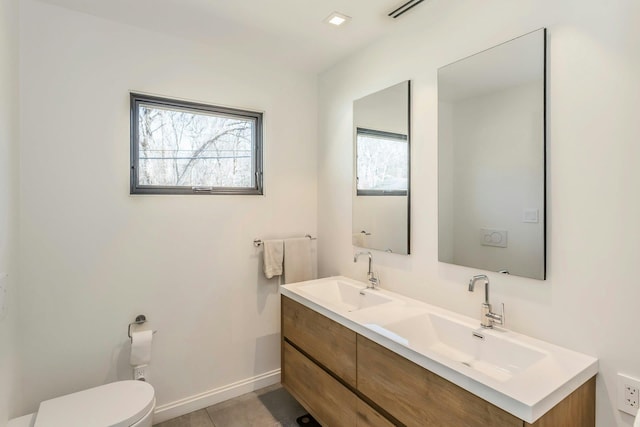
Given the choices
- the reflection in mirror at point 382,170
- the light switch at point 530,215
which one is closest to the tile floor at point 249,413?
the reflection in mirror at point 382,170

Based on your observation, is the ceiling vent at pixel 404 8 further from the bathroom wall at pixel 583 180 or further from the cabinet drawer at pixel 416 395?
the cabinet drawer at pixel 416 395

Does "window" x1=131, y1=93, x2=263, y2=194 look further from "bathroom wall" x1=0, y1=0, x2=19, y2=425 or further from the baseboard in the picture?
the baseboard

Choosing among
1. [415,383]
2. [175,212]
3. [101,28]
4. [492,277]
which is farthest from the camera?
[175,212]

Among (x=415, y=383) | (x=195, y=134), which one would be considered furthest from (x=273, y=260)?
(x=415, y=383)

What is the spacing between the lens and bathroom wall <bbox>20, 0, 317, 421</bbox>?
1.83 m

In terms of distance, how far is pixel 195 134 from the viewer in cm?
234

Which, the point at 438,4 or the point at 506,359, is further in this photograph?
the point at 438,4

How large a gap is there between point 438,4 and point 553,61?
28.6 inches

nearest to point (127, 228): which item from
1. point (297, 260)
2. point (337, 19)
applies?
point (297, 260)

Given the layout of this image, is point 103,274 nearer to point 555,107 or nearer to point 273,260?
point 273,260

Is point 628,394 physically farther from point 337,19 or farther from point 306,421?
point 337,19

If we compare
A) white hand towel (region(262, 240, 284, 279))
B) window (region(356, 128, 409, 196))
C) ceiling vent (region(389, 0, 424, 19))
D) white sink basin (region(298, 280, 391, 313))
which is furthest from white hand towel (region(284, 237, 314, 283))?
ceiling vent (region(389, 0, 424, 19))

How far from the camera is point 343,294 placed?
7.72 ft

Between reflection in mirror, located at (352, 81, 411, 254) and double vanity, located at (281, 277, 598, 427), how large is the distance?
0.39 metres
